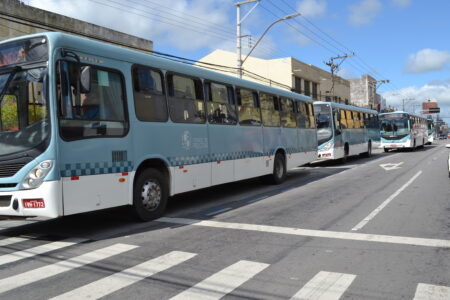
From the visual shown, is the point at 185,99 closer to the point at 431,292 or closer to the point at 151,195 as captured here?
the point at 151,195

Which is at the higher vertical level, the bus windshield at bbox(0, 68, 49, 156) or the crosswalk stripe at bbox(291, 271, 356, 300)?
the bus windshield at bbox(0, 68, 49, 156)

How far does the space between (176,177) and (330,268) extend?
431 cm

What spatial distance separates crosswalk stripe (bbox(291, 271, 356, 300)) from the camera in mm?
4027

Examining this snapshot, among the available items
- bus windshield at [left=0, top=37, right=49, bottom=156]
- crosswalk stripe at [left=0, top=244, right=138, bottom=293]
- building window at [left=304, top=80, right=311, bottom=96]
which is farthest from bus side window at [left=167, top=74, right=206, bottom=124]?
building window at [left=304, top=80, right=311, bottom=96]

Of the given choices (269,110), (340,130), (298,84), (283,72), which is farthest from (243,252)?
(298,84)

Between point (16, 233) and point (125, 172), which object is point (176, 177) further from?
point (16, 233)

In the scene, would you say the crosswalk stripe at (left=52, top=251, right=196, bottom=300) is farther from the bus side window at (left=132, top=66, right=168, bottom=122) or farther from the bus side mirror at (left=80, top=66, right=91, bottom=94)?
the bus side window at (left=132, top=66, right=168, bottom=122)

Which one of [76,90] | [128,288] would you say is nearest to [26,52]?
[76,90]

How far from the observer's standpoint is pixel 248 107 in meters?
11.7

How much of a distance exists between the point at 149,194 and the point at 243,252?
9.18 ft

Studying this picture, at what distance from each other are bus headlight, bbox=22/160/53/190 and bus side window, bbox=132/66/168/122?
2.03 m

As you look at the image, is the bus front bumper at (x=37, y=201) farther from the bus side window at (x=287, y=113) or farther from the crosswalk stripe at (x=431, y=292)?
the bus side window at (x=287, y=113)

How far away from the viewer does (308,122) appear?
16.2 metres

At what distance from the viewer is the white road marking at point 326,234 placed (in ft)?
19.5
